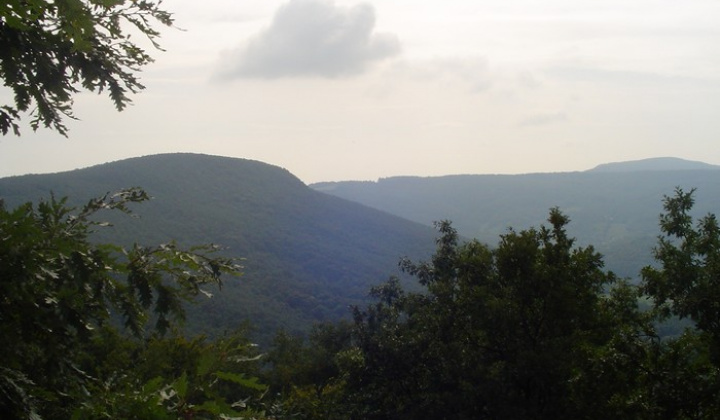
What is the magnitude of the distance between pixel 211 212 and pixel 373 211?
49.7m

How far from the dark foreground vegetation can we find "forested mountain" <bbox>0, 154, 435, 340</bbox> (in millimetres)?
54682

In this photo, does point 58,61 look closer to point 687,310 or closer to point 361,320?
point 687,310

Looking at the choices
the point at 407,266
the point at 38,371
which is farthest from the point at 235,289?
the point at 38,371

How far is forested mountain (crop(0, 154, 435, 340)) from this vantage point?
306 feet

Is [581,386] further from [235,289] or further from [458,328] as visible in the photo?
[235,289]

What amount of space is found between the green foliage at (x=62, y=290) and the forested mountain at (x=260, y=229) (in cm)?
6728

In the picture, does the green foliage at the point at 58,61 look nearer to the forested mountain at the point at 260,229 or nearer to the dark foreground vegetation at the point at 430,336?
the dark foreground vegetation at the point at 430,336

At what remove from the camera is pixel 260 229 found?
433ft

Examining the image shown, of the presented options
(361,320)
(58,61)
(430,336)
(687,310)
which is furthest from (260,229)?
(58,61)

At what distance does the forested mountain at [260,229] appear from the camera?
93.2 metres

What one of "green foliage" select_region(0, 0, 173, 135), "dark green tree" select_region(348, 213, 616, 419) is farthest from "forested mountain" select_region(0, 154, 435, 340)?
"green foliage" select_region(0, 0, 173, 135)

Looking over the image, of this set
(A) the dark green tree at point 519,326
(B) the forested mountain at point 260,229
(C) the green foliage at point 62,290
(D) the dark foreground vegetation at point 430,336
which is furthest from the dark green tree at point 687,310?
(B) the forested mountain at point 260,229

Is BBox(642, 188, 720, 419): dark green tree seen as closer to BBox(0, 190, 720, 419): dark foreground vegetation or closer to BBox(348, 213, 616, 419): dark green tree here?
BBox(0, 190, 720, 419): dark foreground vegetation

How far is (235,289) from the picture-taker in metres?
91.1
